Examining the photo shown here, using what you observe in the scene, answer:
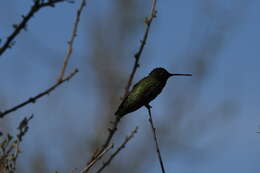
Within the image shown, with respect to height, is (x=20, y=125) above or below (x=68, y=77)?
below

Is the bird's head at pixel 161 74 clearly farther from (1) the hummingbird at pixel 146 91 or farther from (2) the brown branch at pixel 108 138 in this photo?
(2) the brown branch at pixel 108 138

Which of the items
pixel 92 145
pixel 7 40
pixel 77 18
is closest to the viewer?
pixel 7 40

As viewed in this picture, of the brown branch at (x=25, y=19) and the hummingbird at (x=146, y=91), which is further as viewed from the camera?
the hummingbird at (x=146, y=91)

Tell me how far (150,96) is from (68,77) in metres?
3.56

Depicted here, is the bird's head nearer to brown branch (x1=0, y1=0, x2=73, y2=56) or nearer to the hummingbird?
the hummingbird

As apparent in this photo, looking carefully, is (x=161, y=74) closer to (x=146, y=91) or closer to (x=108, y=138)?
(x=146, y=91)

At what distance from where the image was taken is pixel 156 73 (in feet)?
19.4

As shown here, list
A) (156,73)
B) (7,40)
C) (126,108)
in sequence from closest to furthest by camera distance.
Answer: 1. (7,40)
2. (126,108)
3. (156,73)

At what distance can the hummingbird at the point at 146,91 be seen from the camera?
5.23 m

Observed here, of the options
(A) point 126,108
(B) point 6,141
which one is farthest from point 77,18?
(A) point 126,108

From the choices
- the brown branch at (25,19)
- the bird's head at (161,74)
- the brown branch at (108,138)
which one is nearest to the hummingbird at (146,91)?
the bird's head at (161,74)

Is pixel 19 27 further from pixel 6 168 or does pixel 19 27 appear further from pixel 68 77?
pixel 6 168

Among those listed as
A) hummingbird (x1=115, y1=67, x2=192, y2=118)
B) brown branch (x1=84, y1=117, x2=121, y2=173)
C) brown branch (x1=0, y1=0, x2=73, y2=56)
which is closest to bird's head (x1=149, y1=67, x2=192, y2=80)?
hummingbird (x1=115, y1=67, x2=192, y2=118)

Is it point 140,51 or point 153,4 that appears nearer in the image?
point 140,51
